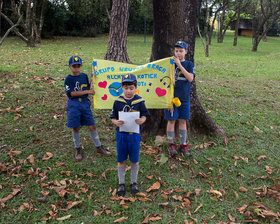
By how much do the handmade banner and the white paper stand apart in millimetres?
1130

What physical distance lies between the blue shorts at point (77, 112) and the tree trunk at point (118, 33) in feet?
12.1

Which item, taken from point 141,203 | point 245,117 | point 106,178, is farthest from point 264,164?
point 106,178

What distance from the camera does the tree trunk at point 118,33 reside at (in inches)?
297

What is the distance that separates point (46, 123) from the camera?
5.35 meters

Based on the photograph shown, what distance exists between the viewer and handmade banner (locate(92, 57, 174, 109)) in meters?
4.29

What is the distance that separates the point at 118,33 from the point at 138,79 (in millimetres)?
3879

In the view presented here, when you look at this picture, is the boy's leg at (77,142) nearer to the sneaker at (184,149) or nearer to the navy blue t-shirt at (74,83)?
the navy blue t-shirt at (74,83)

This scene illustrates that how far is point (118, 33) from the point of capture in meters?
7.70

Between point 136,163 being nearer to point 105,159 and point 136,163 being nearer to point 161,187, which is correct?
point 161,187

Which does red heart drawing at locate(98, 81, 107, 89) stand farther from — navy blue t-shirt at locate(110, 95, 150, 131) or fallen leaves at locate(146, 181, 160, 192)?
fallen leaves at locate(146, 181, 160, 192)

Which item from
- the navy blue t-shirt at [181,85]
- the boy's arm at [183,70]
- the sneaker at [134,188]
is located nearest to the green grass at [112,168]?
the sneaker at [134,188]

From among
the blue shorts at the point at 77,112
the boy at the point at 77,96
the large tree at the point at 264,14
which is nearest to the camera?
the boy at the point at 77,96

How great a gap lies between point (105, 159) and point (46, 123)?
5.85 ft

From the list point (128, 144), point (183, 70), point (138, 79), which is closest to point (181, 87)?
point (183, 70)
